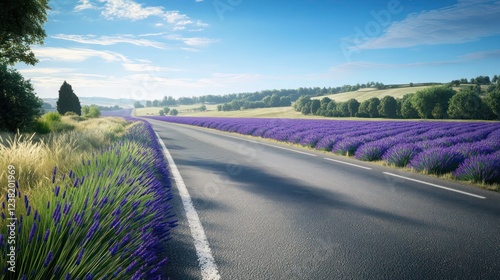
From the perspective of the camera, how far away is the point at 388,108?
6038 centimetres

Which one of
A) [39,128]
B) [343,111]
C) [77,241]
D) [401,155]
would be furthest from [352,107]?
[77,241]

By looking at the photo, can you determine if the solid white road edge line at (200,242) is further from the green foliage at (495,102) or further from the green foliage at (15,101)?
the green foliage at (495,102)

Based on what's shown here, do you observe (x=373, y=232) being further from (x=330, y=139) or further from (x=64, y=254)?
(x=330, y=139)

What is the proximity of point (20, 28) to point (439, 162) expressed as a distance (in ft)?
62.6

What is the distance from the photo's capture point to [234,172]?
7.29m

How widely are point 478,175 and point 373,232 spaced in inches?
181

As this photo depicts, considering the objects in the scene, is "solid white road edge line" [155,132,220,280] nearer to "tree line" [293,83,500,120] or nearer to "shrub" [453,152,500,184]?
"shrub" [453,152,500,184]

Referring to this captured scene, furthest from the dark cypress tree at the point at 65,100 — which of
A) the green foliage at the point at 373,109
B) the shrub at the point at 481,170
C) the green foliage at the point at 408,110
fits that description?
the green foliage at the point at 408,110

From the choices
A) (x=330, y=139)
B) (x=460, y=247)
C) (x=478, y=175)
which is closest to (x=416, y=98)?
(x=330, y=139)

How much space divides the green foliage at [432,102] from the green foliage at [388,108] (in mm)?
5245

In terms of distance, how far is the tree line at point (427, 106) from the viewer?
47906 millimetres

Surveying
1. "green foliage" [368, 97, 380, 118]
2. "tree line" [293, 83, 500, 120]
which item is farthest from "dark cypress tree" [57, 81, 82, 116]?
"green foliage" [368, 97, 380, 118]

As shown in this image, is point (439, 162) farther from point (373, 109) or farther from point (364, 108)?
point (364, 108)

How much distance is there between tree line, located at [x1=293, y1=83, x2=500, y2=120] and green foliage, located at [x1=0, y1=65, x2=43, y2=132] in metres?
64.1
